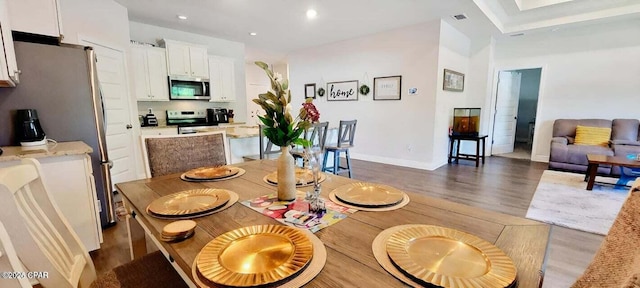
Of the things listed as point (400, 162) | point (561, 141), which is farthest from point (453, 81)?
point (561, 141)

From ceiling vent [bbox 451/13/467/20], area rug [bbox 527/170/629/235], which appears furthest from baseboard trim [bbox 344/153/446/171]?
ceiling vent [bbox 451/13/467/20]

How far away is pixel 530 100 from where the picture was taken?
7918 millimetres

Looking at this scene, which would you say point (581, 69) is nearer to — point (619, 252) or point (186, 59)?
point (619, 252)

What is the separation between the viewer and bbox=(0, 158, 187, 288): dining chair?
0.76 m

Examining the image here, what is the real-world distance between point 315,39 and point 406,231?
530cm

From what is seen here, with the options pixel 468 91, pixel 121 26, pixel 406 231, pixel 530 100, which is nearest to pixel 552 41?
pixel 468 91

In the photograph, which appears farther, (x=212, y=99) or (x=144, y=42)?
(x=212, y=99)

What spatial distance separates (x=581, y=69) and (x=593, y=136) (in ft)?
4.40

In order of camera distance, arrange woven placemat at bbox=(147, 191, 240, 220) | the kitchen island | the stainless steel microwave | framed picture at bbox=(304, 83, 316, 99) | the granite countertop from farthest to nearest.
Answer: framed picture at bbox=(304, 83, 316, 99)
the stainless steel microwave
the kitchen island
the granite countertop
woven placemat at bbox=(147, 191, 240, 220)

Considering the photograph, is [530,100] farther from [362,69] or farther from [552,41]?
[362,69]

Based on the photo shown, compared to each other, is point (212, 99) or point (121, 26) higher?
point (121, 26)

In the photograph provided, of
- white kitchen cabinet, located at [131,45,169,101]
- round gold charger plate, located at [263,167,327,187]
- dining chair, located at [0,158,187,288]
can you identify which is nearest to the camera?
dining chair, located at [0,158,187,288]

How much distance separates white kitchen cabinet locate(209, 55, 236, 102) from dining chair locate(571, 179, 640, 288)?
5.46 m

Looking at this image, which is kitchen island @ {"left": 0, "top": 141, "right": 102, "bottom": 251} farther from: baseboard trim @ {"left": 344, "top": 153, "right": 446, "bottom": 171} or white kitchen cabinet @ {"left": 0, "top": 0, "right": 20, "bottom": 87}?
baseboard trim @ {"left": 344, "top": 153, "right": 446, "bottom": 171}
